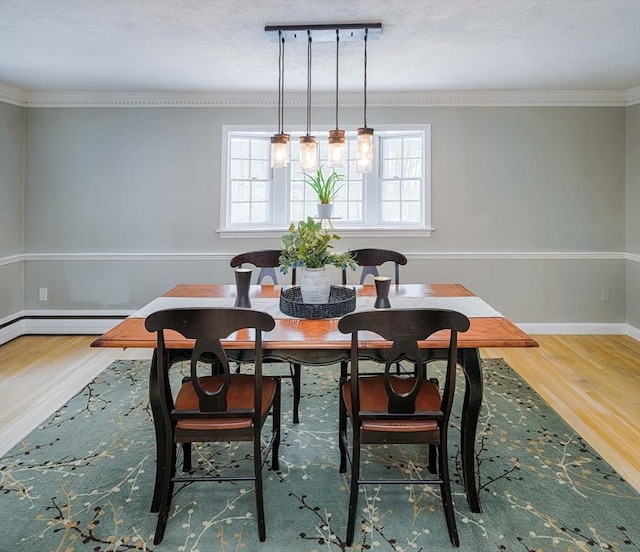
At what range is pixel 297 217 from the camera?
15.5ft

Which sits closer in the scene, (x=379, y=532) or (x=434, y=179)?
(x=379, y=532)

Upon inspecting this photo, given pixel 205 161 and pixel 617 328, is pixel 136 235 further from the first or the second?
pixel 617 328

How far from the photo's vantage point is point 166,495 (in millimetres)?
1713

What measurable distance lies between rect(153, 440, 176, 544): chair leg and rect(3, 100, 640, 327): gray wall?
292 cm

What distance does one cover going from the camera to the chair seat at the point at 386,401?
174 cm

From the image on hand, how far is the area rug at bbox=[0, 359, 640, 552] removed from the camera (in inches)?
67.2

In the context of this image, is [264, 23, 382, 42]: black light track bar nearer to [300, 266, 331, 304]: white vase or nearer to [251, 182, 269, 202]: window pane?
[300, 266, 331, 304]: white vase

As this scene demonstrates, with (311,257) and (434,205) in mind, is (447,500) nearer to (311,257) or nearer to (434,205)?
(311,257)

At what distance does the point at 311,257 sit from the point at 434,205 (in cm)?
262

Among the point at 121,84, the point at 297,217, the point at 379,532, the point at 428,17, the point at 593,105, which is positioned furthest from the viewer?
the point at 297,217

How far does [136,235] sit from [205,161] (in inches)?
41.1

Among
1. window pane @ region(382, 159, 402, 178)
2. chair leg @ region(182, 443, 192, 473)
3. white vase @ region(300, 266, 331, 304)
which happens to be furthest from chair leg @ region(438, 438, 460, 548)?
window pane @ region(382, 159, 402, 178)

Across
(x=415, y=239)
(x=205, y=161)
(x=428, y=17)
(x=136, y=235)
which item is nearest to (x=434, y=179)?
(x=415, y=239)

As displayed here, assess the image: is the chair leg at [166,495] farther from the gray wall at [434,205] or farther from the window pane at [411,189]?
the window pane at [411,189]
